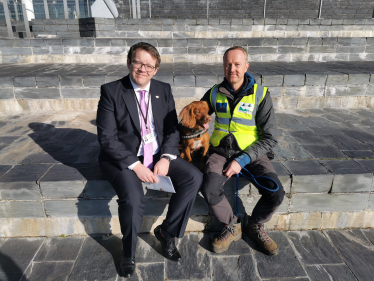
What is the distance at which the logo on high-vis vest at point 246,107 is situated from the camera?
2.58m

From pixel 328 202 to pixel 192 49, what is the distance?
A: 19.9 ft

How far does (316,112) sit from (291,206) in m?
3.03

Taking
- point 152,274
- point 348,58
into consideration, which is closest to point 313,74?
point 348,58

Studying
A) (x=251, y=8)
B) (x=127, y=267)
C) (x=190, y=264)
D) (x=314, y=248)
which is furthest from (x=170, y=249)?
(x=251, y=8)

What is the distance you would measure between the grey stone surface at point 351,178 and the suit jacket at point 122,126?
5.71 feet

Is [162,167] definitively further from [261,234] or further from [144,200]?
[261,234]

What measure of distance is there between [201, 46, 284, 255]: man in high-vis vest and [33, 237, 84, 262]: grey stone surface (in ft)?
4.56

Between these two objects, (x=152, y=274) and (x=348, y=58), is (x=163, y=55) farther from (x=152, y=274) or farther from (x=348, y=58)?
(x=152, y=274)

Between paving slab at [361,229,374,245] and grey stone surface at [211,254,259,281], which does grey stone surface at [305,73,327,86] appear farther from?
grey stone surface at [211,254,259,281]

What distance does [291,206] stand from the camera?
9.38 ft

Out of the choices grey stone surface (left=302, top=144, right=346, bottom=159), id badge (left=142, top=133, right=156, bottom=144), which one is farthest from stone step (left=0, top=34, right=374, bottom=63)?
id badge (left=142, top=133, right=156, bottom=144)

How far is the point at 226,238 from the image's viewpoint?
256cm

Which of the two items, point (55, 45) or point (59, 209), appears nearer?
point (59, 209)

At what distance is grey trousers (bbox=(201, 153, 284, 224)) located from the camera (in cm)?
243
